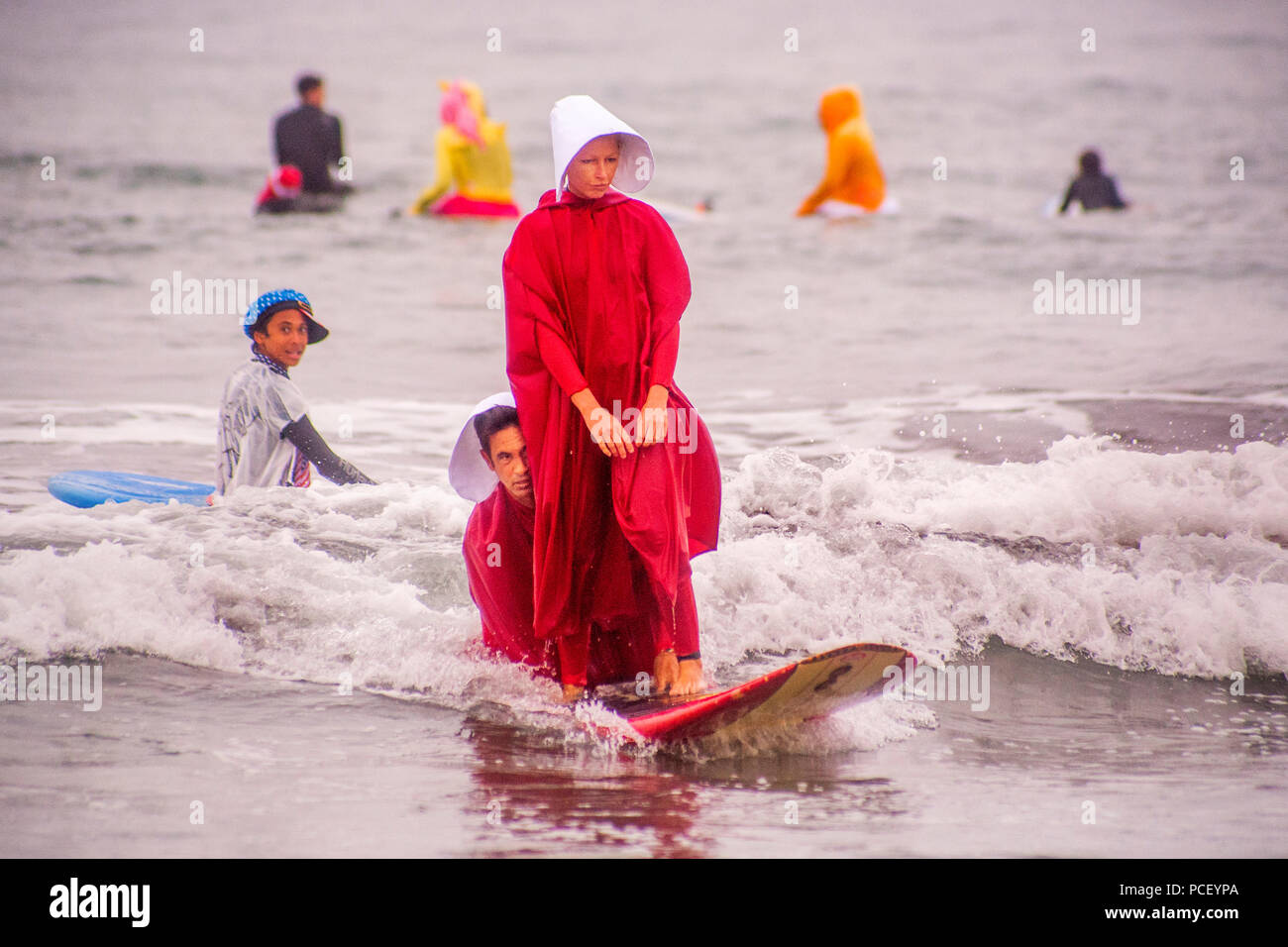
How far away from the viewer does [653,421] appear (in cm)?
361

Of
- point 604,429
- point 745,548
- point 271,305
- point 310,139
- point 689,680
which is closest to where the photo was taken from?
point 604,429

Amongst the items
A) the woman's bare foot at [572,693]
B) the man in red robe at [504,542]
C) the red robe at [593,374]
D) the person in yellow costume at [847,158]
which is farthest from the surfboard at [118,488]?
the person in yellow costume at [847,158]

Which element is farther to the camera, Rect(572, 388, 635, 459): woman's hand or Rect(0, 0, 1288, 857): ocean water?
Rect(572, 388, 635, 459): woman's hand

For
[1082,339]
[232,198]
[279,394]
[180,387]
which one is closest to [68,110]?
[232,198]

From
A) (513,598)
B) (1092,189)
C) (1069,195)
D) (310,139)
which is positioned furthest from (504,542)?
(1092,189)

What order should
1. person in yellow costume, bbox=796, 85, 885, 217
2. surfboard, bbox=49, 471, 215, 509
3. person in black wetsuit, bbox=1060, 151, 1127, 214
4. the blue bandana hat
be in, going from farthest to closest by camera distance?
1. person in black wetsuit, bbox=1060, 151, 1127, 214
2. person in yellow costume, bbox=796, 85, 885, 217
3. surfboard, bbox=49, 471, 215, 509
4. the blue bandana hat

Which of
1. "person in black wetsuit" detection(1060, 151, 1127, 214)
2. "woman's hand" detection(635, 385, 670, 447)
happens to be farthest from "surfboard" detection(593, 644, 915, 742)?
"person in black wetsuit" detection(1060, 151, 1127, 214)

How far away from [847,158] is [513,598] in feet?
43.5

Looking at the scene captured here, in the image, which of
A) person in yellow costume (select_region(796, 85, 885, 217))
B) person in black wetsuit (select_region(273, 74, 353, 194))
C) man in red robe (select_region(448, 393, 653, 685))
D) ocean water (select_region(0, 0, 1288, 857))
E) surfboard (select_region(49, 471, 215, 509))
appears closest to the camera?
ocean water (select_region(0, 0, 1288, 857))

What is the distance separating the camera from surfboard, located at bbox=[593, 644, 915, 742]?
140 inches

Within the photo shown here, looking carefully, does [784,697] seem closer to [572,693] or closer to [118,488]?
[572,693]

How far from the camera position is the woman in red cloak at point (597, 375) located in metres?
3.61

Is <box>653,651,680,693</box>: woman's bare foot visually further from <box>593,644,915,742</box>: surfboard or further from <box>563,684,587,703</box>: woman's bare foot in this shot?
<box>563,684,587,703</box>: woman's bare foot

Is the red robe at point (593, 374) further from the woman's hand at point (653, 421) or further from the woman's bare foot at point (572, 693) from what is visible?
the woman's bare foot at point (572, 693)
